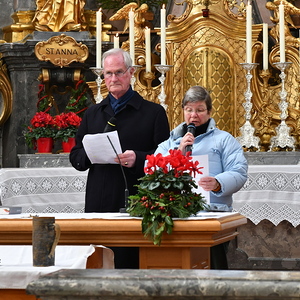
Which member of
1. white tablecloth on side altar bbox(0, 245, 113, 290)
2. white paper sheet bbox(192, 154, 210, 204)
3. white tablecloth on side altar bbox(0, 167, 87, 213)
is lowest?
white tablecloth on side altar bbox(0, 245, 113, 290)

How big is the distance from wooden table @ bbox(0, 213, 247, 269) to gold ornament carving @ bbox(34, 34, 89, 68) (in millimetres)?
4342

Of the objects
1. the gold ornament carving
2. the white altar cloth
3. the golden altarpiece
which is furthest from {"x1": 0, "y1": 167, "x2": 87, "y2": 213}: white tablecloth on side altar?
the gold ornament carving

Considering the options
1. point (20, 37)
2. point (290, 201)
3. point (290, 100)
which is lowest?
point (290, 201)

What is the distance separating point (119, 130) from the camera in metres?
4.53

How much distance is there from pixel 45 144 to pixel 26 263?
152 inches

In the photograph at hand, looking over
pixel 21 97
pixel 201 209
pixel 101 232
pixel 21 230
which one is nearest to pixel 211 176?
pixel 201 209

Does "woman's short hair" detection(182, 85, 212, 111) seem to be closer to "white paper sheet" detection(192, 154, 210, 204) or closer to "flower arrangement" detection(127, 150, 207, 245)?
"white paper sheet" detection(192, 154, 210, 204)

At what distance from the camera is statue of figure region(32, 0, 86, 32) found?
A: 8.19 metres

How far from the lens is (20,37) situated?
8.44 m

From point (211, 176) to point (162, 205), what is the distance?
624 mm

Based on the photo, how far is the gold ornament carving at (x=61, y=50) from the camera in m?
7.99

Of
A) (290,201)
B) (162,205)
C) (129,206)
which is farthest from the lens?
(290,201)

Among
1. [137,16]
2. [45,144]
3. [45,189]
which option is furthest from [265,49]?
[45,189]

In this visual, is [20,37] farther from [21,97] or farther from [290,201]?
[290,201]
